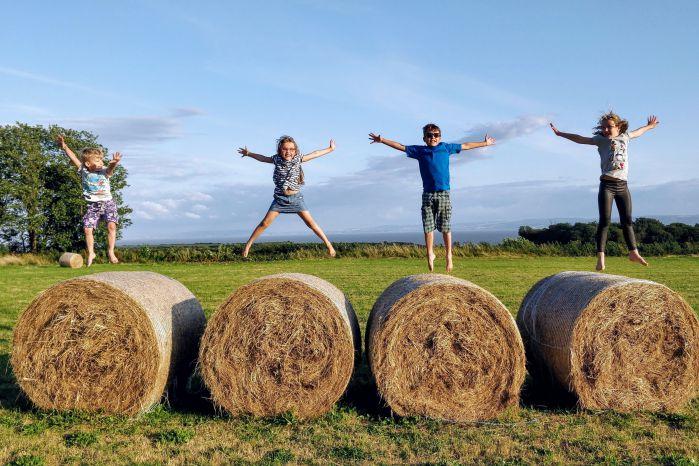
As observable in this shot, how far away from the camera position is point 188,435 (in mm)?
5730

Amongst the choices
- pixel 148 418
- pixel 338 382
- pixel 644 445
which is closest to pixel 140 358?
pixel 148 418

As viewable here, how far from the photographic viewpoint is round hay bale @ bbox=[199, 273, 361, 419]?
6477 mm

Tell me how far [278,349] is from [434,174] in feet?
14.5

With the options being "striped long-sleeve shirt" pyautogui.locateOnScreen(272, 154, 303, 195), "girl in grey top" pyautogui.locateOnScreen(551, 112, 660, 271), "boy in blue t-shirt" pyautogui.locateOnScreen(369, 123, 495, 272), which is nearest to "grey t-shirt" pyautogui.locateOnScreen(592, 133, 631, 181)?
"girl in grey top" pyautogui.locateOnScreen(551, 112, 660, 271)

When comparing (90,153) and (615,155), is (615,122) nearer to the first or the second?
(615,155)

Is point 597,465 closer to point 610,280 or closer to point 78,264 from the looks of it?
point 610,280

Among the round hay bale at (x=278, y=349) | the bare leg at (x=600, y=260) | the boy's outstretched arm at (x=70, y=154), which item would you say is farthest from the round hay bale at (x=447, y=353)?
the boy's outstretched arm at (x=70, y=154)

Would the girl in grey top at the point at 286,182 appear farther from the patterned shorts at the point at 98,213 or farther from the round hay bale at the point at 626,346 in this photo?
the round hay bale at the point at 626,346

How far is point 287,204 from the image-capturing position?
989 cm

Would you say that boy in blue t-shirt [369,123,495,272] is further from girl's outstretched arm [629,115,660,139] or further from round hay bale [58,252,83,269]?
round hay bale [58,252,83,269]

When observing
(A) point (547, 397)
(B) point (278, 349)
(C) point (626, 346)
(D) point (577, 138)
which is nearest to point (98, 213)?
(B) point (278, 349)

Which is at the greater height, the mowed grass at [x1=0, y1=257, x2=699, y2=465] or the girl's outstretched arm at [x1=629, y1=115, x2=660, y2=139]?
the girl's outstretched arm at [x1=629, y1=115, x2=660, y2=139]

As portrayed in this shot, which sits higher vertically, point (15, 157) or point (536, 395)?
point (15, 157)

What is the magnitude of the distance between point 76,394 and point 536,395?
534 centimetres
